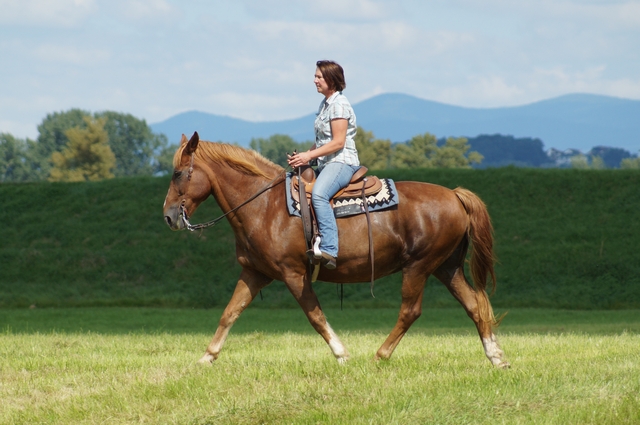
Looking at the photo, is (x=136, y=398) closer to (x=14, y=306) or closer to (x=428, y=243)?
(x=428, y=243)

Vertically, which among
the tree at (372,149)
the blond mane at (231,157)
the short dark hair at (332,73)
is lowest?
the tree at (372,149)

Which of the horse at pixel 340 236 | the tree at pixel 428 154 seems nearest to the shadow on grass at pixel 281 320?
the horse at pixel 340 236

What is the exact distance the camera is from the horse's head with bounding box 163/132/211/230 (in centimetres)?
866

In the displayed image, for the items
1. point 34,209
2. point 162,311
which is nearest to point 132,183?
point 34,209

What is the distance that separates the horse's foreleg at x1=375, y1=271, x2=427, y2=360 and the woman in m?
0.86

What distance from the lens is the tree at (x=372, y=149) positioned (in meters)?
71.0

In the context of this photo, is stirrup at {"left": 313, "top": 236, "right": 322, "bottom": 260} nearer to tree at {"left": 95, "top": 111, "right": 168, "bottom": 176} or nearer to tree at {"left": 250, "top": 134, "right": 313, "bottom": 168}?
tree at {"left": 250, "top": 134, "right": 313, "bottom": 168}

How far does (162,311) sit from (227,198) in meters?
13.0

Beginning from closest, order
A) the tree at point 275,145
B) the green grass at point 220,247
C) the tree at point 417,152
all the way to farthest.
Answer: the green grass at point 220,247 < the tree at point 417,152 < the tree at point 275,145

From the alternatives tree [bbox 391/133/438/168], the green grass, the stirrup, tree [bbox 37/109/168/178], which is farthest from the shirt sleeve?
tree [bbox 37/109/168/178]

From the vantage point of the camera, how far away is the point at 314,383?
7398 millimetres

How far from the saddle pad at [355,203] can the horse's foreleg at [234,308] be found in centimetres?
96

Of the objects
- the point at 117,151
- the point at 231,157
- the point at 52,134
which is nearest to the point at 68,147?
the point at 117,151

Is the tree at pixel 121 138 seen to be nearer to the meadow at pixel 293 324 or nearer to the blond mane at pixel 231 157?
the meadow at pixel 293 324
